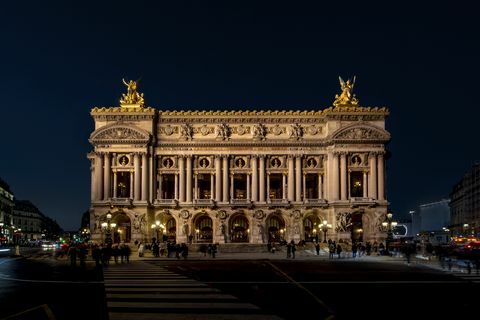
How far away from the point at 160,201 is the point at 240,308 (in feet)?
259

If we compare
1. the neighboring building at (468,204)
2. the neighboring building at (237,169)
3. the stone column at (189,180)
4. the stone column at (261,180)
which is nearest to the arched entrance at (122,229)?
the neighboring building at (237,169)

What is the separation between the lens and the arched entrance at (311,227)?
105688 mm

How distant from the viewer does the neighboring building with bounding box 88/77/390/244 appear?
103312 millimetres

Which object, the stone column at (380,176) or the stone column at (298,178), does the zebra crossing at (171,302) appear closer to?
the stone column at (298,178)

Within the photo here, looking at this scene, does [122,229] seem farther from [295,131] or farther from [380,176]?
[380,176]

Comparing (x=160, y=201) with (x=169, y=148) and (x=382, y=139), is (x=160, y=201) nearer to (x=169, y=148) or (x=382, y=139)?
(x=169, y=148)

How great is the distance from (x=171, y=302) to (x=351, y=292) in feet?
31.8

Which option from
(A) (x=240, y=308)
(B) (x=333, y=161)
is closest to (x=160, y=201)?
(B) (x=333, y=161)

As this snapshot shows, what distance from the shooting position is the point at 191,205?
104 metres

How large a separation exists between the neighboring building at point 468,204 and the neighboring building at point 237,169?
54.8m

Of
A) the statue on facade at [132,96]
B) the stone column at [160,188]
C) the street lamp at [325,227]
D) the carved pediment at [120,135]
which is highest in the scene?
the statue on facade at [132,96]

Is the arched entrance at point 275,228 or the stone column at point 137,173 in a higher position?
the stone column at point 137,173

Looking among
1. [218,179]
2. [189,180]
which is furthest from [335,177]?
[189,180]

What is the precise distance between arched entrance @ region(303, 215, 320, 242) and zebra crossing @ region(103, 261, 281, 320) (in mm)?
67950
